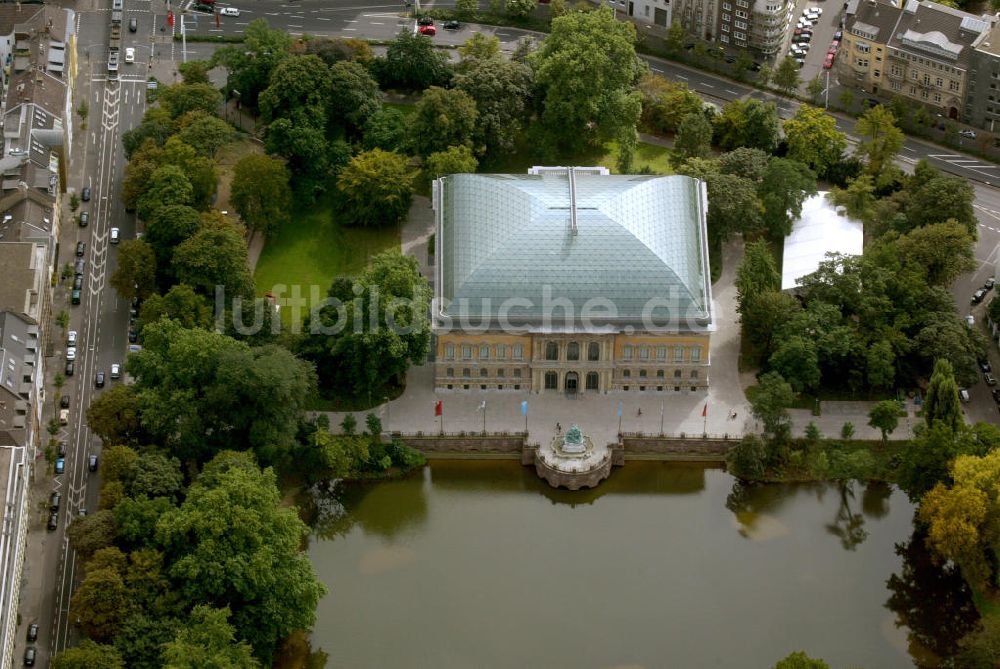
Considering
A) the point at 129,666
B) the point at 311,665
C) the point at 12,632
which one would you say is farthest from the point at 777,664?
the point at 12,632

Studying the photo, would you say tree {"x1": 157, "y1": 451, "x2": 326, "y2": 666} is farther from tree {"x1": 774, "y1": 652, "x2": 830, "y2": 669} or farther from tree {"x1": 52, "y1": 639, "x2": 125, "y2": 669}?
tree {"x1": 774, "y1": 652, "x2": 830, "y2": 669}

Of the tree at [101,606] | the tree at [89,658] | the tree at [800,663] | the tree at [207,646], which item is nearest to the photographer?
the tree at [89,658]

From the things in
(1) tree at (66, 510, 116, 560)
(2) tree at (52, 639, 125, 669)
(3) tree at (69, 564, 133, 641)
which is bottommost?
(2) tree at (52, 639, 125, 669)

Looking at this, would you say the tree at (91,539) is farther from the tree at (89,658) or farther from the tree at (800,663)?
the tree at (800,663)

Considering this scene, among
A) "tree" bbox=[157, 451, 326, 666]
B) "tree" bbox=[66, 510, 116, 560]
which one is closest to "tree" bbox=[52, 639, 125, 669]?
"tree" bbox=[157, 451, 326, 666]

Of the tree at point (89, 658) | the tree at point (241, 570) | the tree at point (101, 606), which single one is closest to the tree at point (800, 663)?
the tree at point (241, 570)
